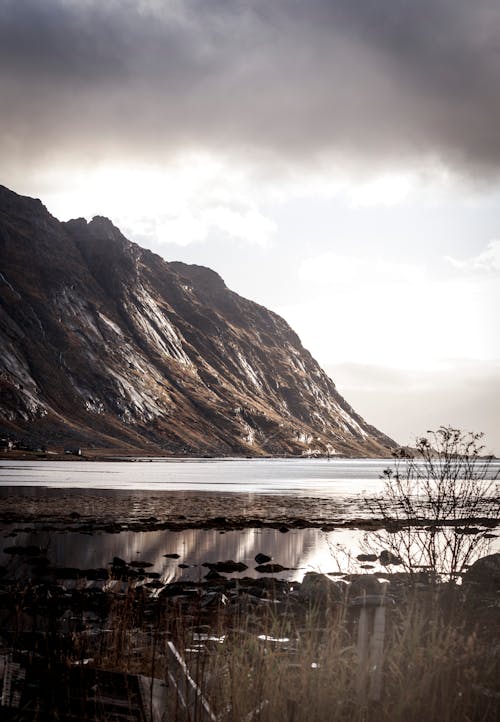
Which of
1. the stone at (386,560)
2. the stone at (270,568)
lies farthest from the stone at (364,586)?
the stone at (270,568)

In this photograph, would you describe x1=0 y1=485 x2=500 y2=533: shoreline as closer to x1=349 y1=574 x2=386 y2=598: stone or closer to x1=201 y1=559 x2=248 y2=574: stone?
x1=201 y1=559 x2=248 y2=574: stone

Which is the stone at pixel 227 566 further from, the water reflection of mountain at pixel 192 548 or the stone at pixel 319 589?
the stone at pixel 319 589

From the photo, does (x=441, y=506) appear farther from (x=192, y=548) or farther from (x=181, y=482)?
(x=181, y=482)

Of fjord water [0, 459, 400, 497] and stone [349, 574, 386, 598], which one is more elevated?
stone [349, 574, 386, 598]

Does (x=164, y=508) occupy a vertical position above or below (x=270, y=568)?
below

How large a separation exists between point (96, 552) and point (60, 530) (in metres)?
9.25

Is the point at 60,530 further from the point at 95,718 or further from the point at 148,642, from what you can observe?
the point at 95,718

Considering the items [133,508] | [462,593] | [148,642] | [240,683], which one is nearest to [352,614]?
[462,593]

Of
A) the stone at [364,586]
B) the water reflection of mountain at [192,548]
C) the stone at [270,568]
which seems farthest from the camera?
the water reflection of mountain at [192,548]

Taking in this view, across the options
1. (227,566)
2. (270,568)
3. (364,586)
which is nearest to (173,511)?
(227,566)

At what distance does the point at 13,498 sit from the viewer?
219 ft

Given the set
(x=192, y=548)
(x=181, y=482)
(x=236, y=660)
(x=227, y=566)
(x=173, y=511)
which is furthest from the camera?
(x=181, y=482)

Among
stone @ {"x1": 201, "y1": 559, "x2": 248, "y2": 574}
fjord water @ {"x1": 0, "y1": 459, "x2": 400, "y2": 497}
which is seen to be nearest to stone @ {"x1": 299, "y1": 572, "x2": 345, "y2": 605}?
stone @ {"x1": 201, "y1": 559, "x2": 248, "y2": 574}

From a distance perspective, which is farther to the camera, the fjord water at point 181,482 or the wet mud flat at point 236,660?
the fjord water at point 181,482
